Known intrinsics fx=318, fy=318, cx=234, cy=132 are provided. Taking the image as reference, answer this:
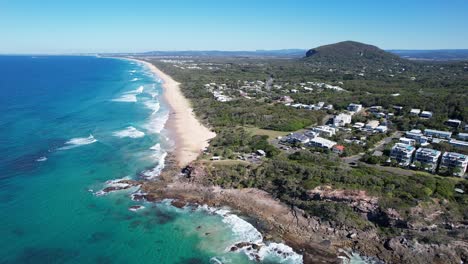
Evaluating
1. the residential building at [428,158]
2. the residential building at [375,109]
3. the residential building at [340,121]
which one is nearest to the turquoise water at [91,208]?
the residential building at [428,158]

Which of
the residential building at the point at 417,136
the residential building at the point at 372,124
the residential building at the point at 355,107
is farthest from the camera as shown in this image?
the residential building at the point at 355,107

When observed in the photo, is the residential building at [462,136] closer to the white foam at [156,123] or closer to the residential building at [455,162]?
the residential building at [455,162]

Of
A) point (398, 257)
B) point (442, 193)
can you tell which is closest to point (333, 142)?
point (442, 193)

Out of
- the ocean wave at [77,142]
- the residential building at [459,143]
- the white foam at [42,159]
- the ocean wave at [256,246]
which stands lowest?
the ocean wave at [256,246]

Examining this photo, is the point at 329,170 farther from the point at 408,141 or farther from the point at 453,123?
the point at 453,123

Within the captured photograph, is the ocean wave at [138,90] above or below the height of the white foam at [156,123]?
above

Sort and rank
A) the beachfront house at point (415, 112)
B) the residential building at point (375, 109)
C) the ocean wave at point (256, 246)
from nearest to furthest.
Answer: the ocean wave at point (256, 246) → the beachfront house at point (415, 112) → the residential building at point (375, 109)

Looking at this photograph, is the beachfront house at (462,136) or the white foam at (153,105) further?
the white foam at (153,105)

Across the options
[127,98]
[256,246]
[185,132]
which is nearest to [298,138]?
[185,132]
